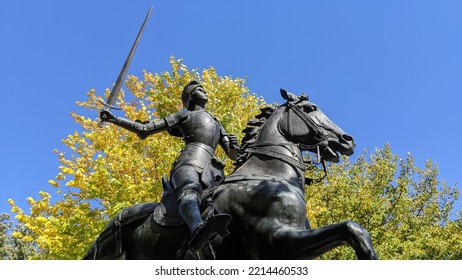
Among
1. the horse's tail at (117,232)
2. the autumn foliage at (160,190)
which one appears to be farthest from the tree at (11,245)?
the horse's tail at (117,232)

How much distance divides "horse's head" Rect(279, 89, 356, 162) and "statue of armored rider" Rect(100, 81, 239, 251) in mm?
835

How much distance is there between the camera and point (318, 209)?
16953mm

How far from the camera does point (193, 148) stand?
20.4 feet

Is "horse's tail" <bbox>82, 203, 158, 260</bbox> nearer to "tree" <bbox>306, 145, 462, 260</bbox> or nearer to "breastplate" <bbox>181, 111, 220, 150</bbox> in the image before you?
"breastplate" <bbox>181, 111, 220, 150</bbox>

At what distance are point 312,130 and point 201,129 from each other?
1.35 m

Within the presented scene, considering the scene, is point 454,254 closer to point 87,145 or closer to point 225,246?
point 87,145

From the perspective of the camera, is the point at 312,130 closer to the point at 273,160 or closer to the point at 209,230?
the point at 273,160

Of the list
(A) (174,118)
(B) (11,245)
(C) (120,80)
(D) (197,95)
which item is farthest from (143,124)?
(B) (11,245)

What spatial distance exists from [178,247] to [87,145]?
14390 millimetres

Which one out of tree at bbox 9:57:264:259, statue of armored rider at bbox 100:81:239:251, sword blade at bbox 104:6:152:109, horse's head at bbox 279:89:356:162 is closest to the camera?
statue of armored rider at bbox 100:81:239:251

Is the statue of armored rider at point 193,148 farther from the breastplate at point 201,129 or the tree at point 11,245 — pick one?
the tree at point 11,245

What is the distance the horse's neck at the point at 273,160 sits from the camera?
5.75 metres

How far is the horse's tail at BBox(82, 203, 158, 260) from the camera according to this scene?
20.3 feet

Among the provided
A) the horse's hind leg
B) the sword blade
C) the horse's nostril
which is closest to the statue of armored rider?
the sword blade
